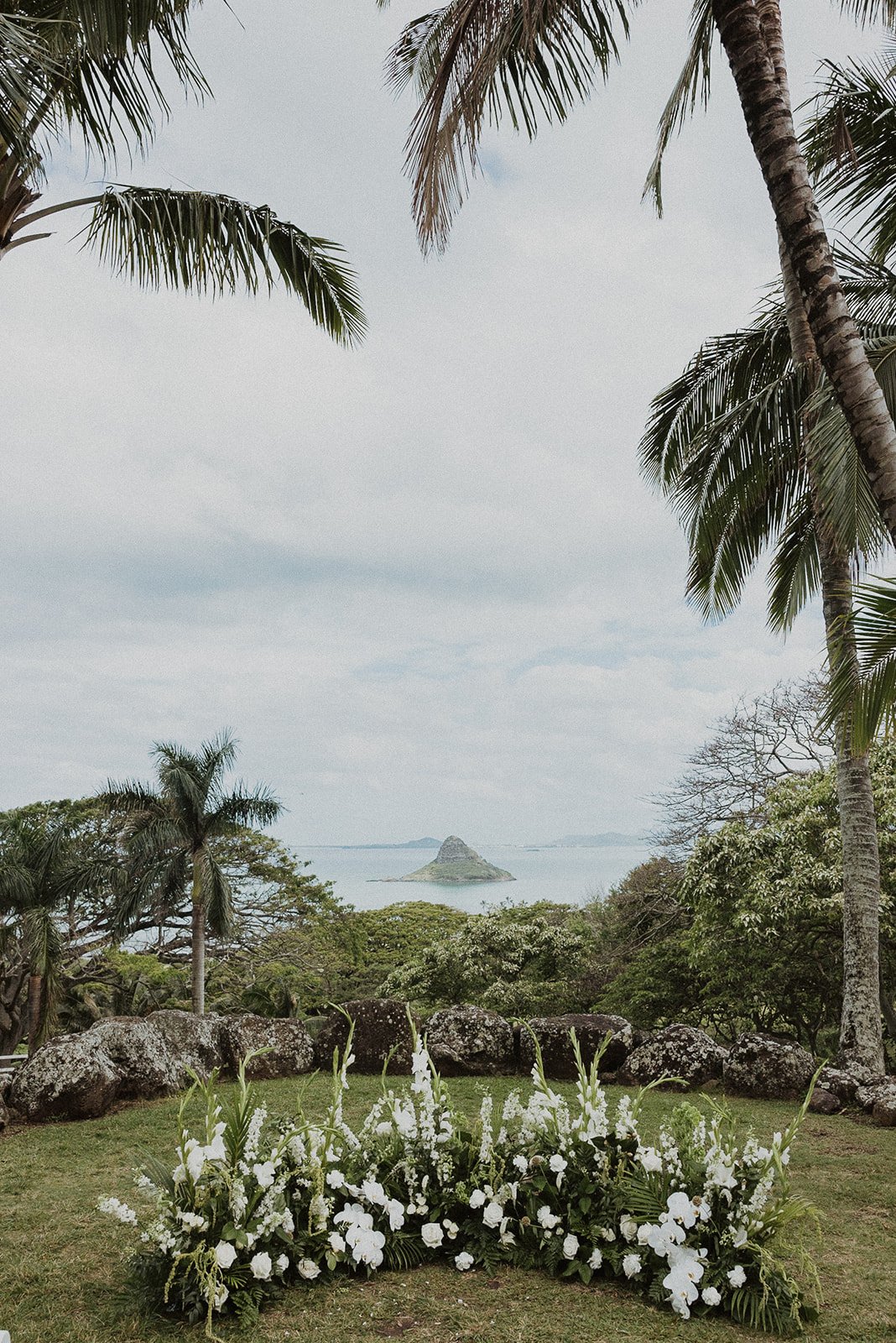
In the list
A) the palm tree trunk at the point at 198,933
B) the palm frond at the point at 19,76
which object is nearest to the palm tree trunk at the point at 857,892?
the palm frond at the point at 19,76

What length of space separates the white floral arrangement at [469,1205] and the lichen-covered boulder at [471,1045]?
14.3 feet

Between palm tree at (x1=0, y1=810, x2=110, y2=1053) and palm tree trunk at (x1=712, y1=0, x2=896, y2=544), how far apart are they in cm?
1097

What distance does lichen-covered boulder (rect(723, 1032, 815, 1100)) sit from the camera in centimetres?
774

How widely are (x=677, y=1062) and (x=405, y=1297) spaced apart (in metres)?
5.05

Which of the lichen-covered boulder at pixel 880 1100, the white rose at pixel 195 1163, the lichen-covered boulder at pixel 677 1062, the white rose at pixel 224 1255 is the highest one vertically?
the white rose at pixel 195 1163

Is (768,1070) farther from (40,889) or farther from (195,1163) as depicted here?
(40,889)

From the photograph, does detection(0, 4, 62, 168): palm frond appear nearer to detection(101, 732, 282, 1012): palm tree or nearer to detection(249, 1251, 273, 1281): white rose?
detection(249, 1251, 273, 1281): white rose

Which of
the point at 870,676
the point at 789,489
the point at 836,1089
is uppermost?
the point at 789,489

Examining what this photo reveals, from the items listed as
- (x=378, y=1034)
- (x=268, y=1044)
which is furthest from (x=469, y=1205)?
(x=268, y=1044)

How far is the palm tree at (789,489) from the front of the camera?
7332mm

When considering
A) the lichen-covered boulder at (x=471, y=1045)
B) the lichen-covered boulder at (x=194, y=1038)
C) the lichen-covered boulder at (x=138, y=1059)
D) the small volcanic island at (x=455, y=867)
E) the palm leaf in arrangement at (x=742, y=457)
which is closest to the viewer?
the lichen-covered boulder at (x=138, y=1059)

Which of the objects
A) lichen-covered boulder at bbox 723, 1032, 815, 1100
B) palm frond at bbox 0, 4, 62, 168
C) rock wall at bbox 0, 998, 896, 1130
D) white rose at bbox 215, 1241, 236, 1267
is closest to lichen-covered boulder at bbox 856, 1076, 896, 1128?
rock wall at bbox 0, 998, 896, 1130

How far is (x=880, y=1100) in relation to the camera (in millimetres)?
7238

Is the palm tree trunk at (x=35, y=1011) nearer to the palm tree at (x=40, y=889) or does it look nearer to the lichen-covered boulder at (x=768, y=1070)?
the palm tree at (x=40, y=889)
